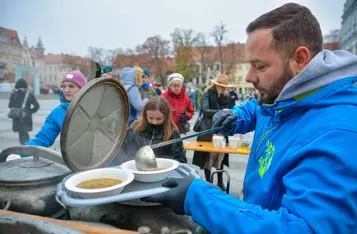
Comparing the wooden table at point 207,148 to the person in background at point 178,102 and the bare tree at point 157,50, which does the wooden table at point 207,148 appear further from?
the bare tree at point 157,50

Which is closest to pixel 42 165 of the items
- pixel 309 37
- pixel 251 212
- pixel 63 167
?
pixel 63 167

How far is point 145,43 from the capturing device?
145 ft

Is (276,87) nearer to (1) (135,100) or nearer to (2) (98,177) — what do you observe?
(2) (98,177)

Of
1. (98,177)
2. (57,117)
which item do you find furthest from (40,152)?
(57,117)

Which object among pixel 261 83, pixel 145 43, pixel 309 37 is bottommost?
pixel 261 83

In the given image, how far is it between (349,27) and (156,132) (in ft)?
188

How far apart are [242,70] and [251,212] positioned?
65.1m

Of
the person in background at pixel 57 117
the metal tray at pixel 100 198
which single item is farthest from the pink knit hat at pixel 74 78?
the metal tray at pixel 100 198

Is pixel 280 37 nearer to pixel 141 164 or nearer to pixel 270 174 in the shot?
pixel 270 174

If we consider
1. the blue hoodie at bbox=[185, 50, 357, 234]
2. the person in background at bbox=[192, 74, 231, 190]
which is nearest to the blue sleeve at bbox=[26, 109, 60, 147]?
the blue hoodie at bbox=[185, 50, 357, 234]

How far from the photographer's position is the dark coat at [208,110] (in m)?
4.46

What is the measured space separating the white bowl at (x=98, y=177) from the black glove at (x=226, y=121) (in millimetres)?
816

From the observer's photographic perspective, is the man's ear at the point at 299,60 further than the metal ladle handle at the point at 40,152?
No

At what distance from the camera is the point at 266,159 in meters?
1.07
